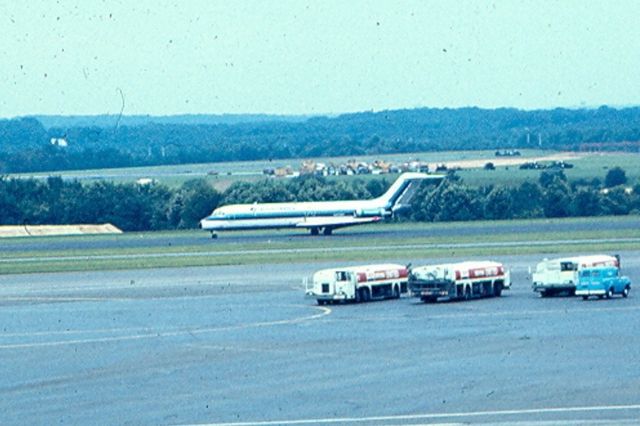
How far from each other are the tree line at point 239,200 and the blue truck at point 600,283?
271 ft

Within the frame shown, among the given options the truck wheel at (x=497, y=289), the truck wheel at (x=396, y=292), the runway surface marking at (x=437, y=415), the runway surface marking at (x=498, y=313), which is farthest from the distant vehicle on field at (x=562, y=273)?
the runway surface marking at (x=437, y=415)

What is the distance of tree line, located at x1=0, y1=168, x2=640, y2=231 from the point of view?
146 meters

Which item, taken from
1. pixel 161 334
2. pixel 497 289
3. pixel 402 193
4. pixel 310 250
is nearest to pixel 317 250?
pixel 310 250

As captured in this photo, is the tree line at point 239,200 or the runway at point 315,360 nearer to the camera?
the runway at point 315,360

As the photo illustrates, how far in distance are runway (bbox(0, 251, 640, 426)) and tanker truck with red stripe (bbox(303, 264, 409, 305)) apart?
119 cm

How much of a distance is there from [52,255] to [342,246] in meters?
22.2

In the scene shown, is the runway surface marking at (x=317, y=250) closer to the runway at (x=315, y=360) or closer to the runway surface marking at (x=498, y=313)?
the runway at (x=315, y=360)

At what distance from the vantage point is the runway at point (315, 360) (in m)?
34.4

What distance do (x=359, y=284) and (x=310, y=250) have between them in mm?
39707

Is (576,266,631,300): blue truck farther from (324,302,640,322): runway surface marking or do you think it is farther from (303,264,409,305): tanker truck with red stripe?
(303,264,409,305): tanker truck with red stripe

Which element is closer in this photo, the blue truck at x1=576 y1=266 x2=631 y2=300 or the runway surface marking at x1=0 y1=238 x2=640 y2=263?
the blue truck at x1=576 y1=266 x2=631 y2=300

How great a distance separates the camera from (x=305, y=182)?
165125mm

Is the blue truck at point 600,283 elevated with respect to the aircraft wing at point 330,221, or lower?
elevated

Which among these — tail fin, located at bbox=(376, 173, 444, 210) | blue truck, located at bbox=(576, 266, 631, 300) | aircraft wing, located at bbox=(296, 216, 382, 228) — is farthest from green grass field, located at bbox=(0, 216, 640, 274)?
blue truck, located at bbox=(576, 266, 631, 300)
